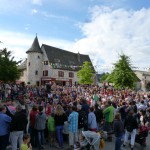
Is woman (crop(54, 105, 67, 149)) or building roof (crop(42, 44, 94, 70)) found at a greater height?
building roof (crop(42, 44, 94, 70))

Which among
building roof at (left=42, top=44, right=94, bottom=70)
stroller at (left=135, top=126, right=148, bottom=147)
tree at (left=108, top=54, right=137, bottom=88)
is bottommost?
stroller at (left=135, top=126, right=148, bottom=147)

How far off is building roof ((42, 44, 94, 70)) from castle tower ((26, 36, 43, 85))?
6.32 ft

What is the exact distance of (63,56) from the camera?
2857 inches

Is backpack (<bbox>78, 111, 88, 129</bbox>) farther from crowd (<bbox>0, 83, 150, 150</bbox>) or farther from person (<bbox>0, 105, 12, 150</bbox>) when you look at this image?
person (<bbox>0, 105, 12, 150</bbox>)

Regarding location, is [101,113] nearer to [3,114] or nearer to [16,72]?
[3,114]

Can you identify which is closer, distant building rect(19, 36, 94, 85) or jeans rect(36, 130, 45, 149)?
jeans rect(36, 130, 45, 149)

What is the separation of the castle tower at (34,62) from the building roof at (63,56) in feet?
6.32

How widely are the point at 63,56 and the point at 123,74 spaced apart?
23.3 metres

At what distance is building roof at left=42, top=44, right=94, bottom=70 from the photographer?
68312mm

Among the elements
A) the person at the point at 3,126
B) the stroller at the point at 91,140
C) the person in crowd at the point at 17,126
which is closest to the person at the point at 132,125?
the stroller at the point at 91,140

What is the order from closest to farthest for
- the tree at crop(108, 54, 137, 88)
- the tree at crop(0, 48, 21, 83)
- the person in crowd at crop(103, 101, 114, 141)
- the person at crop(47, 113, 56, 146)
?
the person at crop(47, 113, 56, 146)
the person in crowd at crop(103, 101, 114, 141)
the tree at crop(0, 48, 21, 83)
the tree at crop(108, 54, 137, 88)

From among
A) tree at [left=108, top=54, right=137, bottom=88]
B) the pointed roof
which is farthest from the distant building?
tree at [left=108, top=54, right=137, bottom=88]

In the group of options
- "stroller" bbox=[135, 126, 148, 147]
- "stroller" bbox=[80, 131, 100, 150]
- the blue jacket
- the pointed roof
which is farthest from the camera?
the pointed roof

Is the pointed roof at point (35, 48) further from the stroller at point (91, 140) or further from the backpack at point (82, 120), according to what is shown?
the stroller at point (91, 140)
